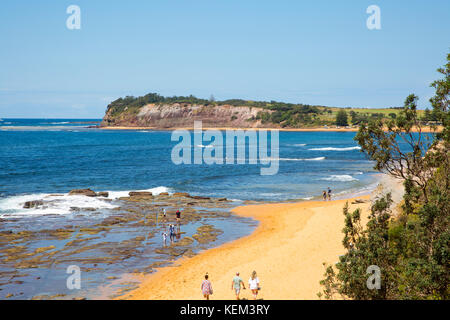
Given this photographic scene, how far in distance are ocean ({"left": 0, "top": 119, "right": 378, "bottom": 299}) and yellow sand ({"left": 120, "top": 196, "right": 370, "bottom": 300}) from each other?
1.26 meters

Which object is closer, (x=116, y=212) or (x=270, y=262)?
(x=270, y=262)

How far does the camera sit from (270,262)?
2136 cm

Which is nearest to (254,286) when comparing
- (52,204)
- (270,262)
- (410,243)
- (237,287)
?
(237,287)

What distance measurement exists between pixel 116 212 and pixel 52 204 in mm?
6337

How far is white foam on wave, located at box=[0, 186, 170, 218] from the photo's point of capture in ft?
111

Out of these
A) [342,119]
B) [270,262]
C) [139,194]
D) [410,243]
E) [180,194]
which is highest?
[342,119]

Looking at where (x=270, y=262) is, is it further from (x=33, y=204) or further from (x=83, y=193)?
(x=83, y=193)

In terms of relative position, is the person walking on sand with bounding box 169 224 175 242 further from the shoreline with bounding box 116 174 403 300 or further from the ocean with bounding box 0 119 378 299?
the shoreline with bounding box 116 174 403 300

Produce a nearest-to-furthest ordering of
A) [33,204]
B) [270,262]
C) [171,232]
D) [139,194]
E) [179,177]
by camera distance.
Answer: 1. [270,262]
2. [171,232]
3. [33,204]
4. [139,194]
5. [179,177]

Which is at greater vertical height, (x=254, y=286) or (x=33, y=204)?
(x=254, y=286)

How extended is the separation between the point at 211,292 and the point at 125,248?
9559 millimetres

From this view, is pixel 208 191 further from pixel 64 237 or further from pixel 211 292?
pixel 211 292
